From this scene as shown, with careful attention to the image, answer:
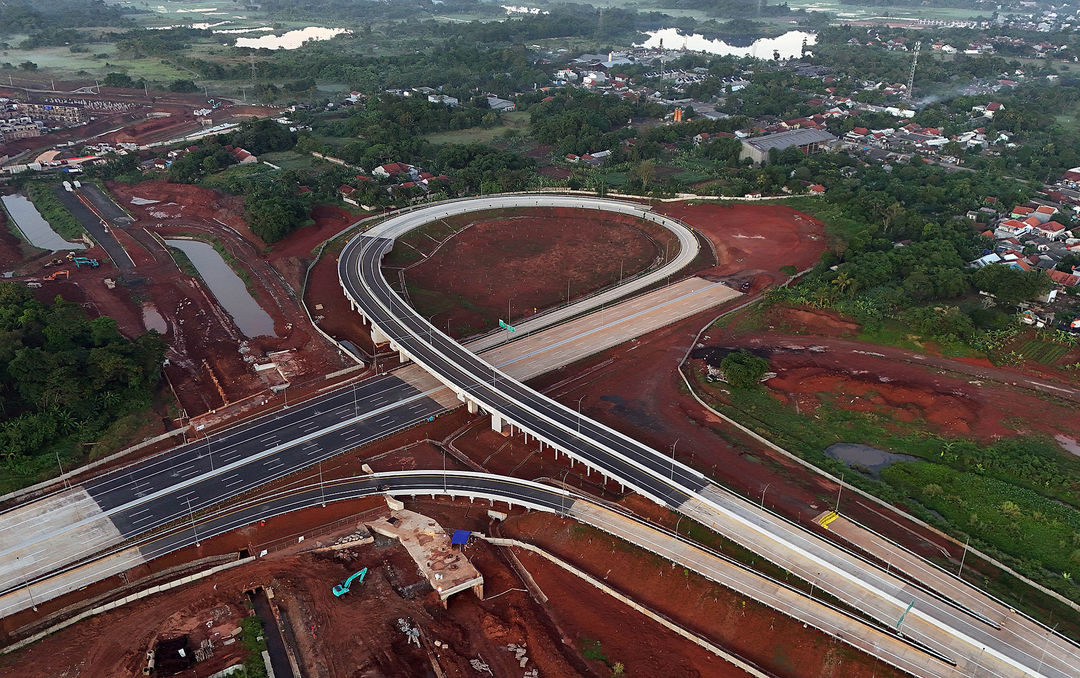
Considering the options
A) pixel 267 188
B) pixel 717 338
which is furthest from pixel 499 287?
pixel 267 188

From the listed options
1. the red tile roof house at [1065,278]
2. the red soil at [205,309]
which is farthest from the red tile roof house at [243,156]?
the red tile roof house at [1065,278]

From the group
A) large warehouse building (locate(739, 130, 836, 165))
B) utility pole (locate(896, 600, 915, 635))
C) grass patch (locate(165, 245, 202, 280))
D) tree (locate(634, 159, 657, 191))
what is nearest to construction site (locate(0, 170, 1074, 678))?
grass patch (locate(165, 245, 202, 280))

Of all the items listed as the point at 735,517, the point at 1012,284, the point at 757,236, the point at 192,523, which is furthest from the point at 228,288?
the point at 1012,284

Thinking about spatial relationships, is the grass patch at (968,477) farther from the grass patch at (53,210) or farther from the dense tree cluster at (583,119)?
the grass patch at (53,210)

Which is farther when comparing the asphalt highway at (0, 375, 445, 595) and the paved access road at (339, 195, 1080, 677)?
the asphalt highway at (0, 375, 445, 595)

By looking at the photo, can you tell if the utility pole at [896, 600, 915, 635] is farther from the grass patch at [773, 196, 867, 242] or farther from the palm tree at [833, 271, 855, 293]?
the grass patch at [773, 196, 867, 242]

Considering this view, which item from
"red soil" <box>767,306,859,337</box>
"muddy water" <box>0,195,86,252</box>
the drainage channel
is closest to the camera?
the drainage channel

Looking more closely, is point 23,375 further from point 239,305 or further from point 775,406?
A: point 775,406

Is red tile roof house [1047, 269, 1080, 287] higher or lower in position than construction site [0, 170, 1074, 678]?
higher
